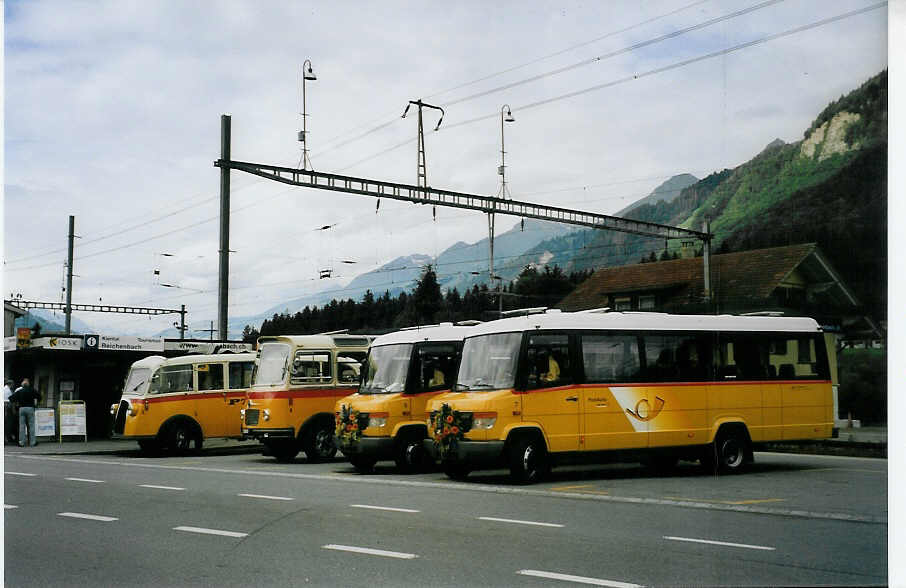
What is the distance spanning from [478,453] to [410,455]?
330 centimetres

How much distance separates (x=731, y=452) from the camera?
15.9 m

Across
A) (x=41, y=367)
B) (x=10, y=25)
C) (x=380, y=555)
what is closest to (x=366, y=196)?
(x=10, y=25)

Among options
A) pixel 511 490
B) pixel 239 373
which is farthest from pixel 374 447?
pixel 239 373

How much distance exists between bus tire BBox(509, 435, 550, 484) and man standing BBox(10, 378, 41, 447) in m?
15.6

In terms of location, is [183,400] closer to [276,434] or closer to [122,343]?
[276,434]

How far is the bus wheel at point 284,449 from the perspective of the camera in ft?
71.5

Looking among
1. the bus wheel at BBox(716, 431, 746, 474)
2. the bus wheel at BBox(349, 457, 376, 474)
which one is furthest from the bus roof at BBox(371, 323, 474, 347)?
the bus wheel at BBox(716, 431, 746, 474)

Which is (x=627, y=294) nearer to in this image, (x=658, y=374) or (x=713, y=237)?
(x=658, y=374)

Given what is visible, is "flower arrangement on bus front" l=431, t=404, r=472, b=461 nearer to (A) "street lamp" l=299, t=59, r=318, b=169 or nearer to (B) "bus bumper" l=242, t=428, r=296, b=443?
(A) "street lamp" l=299, t=59, r=318, b=169

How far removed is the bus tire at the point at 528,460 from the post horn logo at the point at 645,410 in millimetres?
1549

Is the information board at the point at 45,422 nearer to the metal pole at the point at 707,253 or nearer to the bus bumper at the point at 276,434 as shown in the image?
the bus bumper at the point at 276,434

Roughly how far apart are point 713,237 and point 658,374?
3.39m

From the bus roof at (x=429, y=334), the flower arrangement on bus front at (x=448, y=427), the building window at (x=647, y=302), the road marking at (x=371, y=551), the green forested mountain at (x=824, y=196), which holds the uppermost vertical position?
the green forested mountain at (x=824, y=196)

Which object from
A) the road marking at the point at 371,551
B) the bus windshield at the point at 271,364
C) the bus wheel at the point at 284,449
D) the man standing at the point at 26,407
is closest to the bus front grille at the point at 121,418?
the man standing at the point at 26,407
